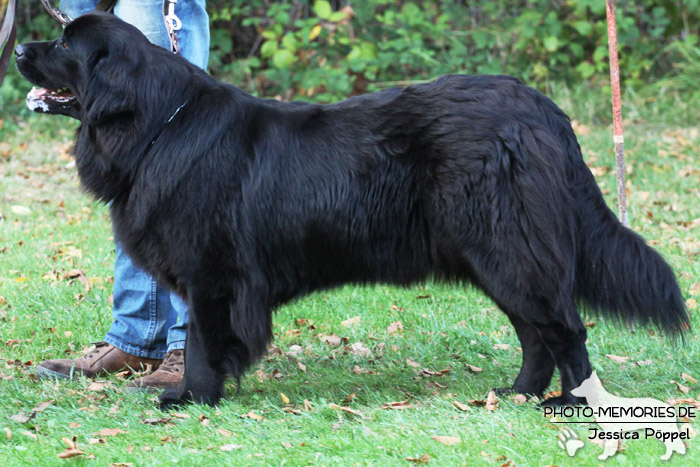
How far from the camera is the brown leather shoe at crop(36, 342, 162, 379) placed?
12.0 ft

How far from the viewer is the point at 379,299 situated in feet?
15.1

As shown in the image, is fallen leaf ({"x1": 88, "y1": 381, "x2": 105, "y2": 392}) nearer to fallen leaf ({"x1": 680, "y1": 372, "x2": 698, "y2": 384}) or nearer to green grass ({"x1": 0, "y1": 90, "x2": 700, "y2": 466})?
green grass ({"x1": 0, "y1": 90, "x2": 700, "y2": 466})

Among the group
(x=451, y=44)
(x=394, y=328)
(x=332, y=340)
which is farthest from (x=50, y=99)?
(x=451, y=44)

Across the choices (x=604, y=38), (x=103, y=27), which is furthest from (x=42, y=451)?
(x=604, y=38)

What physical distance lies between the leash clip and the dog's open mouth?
569 millimetres

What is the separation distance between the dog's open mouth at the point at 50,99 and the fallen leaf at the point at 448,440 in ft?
5.98

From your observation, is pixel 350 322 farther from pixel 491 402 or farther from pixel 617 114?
pixel 617 114

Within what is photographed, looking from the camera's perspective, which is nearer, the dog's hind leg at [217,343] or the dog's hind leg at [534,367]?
the dog's hind leg at [217,343]

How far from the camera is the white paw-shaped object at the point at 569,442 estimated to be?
2586 millimetres

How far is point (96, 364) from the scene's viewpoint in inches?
146

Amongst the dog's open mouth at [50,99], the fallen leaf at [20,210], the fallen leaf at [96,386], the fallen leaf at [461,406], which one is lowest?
the fallen leaf at [20,210]

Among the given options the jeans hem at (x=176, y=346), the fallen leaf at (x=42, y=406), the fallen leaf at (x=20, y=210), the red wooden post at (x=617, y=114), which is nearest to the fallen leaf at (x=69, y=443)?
the fallen leaf at (x=42, y=406)

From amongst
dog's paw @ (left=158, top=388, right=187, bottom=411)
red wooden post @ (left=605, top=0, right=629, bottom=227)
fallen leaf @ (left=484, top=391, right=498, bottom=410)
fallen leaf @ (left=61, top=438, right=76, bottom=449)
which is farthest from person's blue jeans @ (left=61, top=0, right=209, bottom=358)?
red wooden post @ (left=605, top=0, right=629, bottom=227)

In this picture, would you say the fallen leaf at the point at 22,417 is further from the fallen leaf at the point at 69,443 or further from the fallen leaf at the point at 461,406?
the fallen leaf at the point at 461,406
